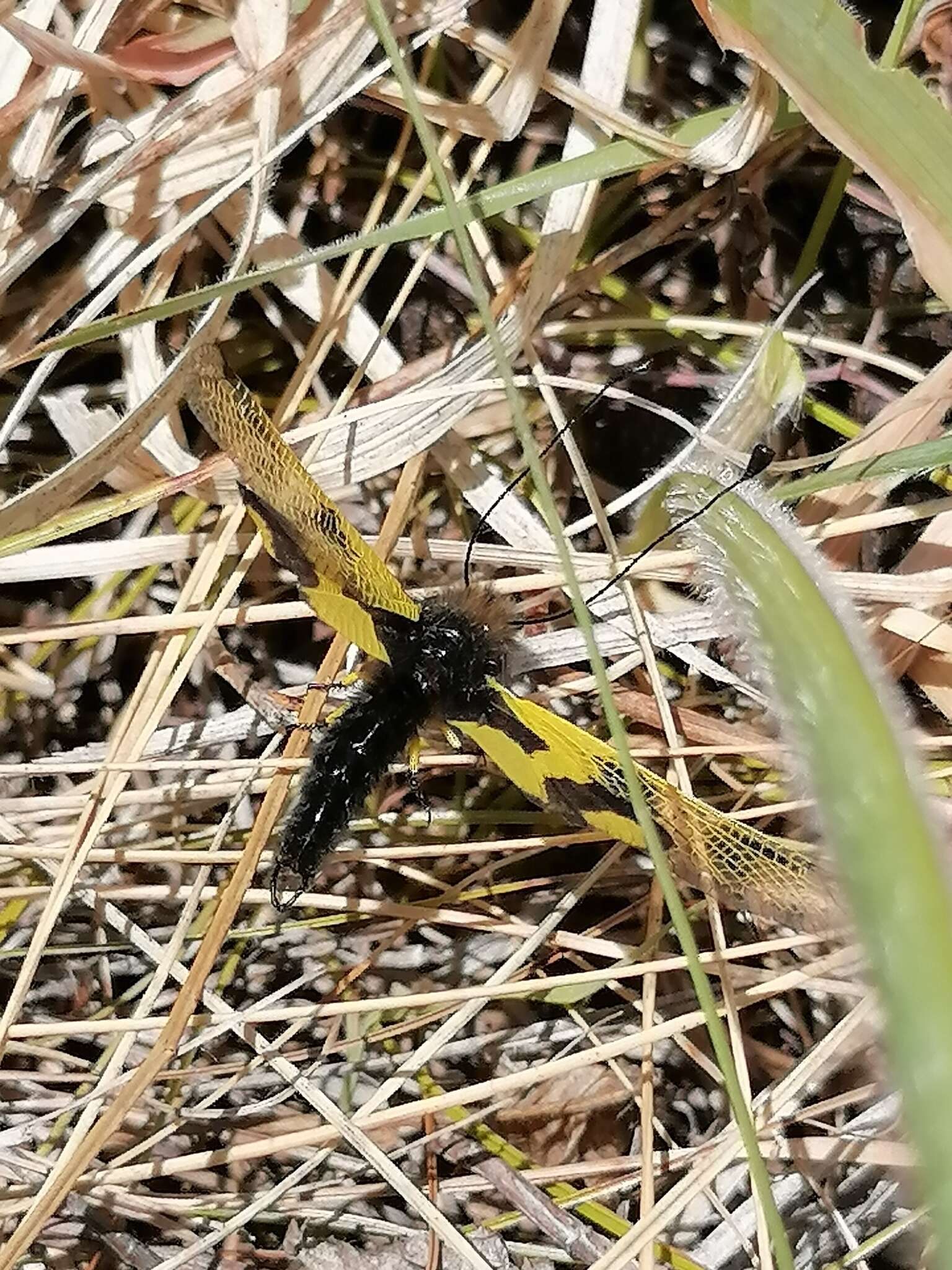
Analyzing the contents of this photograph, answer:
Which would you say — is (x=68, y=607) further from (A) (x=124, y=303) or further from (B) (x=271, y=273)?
(B) (x=271, y=273)

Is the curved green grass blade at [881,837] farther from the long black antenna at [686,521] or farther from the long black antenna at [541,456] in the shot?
the long black antenna at [541,456]

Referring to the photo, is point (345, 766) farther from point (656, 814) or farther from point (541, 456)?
point (541, 456)

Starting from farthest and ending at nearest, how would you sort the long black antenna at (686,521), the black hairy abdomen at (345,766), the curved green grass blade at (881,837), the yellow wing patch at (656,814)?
the black hairy abdomen at (345,766) < the yellow wing patch at (656,814) < the long black antenna at (686,521) < the curved green grass blade at (881,837)

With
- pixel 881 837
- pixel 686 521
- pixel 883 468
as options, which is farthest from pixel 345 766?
pixel 881 837

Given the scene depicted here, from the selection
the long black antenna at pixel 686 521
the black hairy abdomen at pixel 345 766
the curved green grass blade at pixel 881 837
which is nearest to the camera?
the curved green grass blade at pixel 881 837

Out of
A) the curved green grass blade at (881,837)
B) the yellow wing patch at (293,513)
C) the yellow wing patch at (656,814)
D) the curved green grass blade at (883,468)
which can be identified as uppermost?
the yellow wing patch at (293,513)

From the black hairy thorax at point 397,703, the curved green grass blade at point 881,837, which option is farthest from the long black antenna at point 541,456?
the curved green grass blade at point 881,837

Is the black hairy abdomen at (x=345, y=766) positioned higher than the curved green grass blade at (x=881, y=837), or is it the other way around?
the black hairy abdomen at (x=345, y=766)
